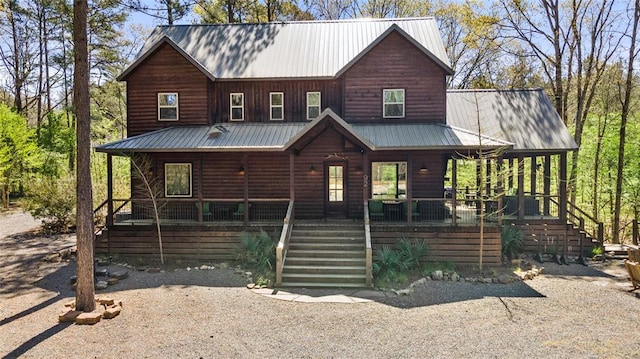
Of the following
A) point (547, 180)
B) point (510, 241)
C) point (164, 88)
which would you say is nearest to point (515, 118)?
point (547, 180)

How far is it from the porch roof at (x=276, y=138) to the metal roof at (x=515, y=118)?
181cm

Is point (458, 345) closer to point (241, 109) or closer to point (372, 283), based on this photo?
point (372, 283)

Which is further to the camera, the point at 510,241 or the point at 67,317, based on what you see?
the point at 510,241

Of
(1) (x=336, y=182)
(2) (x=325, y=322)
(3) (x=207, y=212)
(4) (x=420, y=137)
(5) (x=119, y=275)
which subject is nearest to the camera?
(2) (x=325, y=322)

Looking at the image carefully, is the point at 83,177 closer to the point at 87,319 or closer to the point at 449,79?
the point at 87,319

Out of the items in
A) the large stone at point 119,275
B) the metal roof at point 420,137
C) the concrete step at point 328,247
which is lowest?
the large stone at point 119,275

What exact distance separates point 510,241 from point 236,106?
37.7 feet

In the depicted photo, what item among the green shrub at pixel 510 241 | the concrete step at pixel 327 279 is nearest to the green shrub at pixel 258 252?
the concrete step at pixel 327 279

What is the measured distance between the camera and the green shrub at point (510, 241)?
540 inches

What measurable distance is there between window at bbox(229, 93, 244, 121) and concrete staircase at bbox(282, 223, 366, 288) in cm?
563

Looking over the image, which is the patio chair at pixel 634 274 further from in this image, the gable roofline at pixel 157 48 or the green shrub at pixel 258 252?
the gable roofline at pixel 157 48

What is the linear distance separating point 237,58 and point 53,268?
409 inches

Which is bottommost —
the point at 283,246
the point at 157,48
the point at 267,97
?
the point at 283,246

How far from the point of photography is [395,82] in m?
15.9
